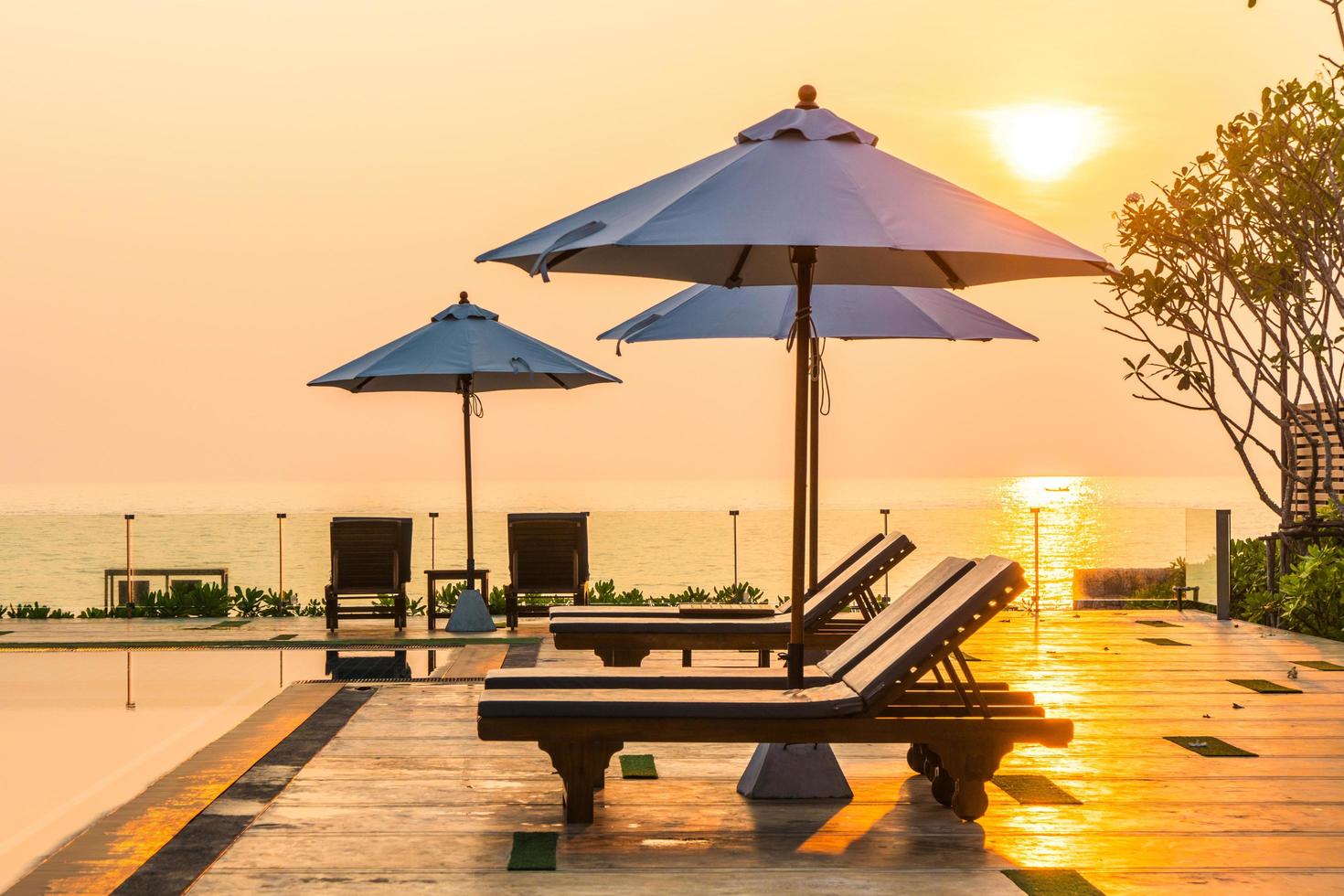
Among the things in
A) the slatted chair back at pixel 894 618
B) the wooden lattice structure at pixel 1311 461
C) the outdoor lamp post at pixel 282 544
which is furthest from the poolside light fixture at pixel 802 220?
the outdoor lamp post at pixel 282 544

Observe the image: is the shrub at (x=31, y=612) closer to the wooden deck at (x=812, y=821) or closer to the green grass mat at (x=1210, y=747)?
the wooden deck at (x=812, y=821)

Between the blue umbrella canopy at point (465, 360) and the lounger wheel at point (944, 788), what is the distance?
19.5 ft

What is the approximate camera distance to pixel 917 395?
37.5 meters

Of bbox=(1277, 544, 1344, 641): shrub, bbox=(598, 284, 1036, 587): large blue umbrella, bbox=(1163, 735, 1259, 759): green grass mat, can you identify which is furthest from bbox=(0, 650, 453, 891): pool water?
bbox=(1277, 544, 1344, 641): shrub

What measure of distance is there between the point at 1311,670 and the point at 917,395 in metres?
29.2

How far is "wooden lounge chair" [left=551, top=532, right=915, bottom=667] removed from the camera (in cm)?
→ 668

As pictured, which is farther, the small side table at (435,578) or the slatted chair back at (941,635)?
the small side table at (435,578)

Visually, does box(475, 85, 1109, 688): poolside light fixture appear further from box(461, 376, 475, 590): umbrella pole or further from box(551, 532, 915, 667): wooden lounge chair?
box(461, 376, 475, 590): umbrella pole

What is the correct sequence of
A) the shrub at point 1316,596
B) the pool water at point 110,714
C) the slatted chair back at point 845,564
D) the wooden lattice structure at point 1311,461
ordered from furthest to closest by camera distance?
1. the wooden lattice structure at point 1311,461
2. the shrub at point 1316,596
3. the slatted chair back at point 845,564
4. the pool water at point 110,714

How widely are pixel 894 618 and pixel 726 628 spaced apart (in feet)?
4.85

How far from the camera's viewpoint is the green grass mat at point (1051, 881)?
398 cm

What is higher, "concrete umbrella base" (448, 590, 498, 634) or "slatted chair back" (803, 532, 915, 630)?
"slatted chair back" (803, 532, 915, 630)

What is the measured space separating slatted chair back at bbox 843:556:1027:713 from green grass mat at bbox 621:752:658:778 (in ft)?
3.78

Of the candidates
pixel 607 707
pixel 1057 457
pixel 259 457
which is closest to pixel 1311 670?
pixel 607 707
